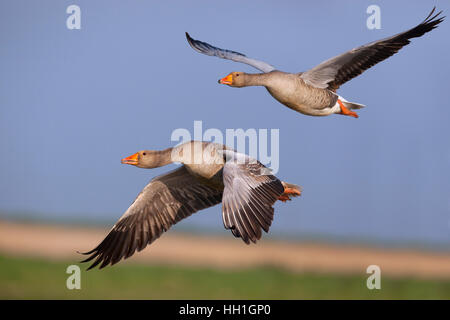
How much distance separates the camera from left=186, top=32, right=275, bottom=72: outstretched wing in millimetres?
6691

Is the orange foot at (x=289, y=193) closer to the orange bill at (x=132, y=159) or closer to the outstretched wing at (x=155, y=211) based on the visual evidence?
the outstretched wing at (x=155, y=211)

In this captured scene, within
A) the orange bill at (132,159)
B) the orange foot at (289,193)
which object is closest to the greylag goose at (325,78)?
the orange foot at (289,193)

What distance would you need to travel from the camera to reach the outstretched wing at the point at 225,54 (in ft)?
22.0

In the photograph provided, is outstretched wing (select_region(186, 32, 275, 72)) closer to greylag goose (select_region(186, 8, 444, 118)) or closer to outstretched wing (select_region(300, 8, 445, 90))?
greylag goose (select_region(186, 8, 444, 118))

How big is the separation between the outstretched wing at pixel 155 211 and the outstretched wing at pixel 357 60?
1.47 metres

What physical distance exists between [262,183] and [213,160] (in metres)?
0.49

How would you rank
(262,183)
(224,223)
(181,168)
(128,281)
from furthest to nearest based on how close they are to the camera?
(128,281), (181,168), (262,183), (224,223)

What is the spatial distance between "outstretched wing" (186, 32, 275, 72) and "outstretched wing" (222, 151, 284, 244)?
1.78m

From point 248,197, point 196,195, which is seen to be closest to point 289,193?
point 196,195

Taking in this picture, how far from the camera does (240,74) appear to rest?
6.45 m

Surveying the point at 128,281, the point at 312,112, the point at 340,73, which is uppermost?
the point at 340,73

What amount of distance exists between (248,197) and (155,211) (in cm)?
145

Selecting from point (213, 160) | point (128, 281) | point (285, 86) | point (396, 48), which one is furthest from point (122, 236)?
point (128, 281)

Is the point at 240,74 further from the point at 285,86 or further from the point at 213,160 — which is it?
the point at 213,160
